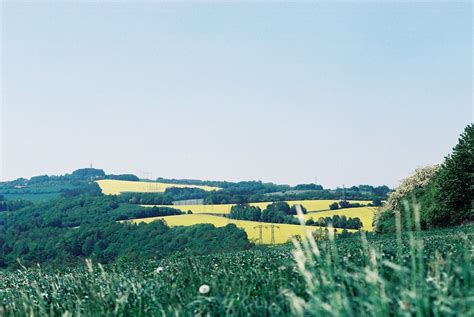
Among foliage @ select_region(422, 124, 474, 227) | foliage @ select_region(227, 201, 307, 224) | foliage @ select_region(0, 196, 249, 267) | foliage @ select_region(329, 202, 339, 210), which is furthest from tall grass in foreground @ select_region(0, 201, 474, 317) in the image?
foliage @ select_region(329, 202, 339, 210)

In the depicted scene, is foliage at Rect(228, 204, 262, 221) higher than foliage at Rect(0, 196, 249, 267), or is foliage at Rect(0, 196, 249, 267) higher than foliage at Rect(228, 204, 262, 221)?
foliage at Rect(228, 204, 262, 221)

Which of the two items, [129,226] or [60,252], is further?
[129,226]

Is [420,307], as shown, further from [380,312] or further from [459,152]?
[459,152]

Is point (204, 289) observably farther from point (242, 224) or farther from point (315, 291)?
point (242, 224)

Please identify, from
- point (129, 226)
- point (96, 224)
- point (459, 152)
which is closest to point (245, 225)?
point (129, 226)

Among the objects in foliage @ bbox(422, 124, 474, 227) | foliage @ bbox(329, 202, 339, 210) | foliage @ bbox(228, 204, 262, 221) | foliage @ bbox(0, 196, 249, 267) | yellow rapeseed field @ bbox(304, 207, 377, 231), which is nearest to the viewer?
foliage @ bbox(422, 124, 474, 227)

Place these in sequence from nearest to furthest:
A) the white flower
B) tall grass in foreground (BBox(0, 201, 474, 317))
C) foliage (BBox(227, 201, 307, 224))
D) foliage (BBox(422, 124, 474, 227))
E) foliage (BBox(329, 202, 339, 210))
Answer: tall grass in foreground (BBox(0, 201, 474, 317))
the white flower
foliage (BBox(422, 124, 474, 227))
foliage (BBox(227, 201, 307, 224))
foliage (BBox(329, 202, 339, 210))

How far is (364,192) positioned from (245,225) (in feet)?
165

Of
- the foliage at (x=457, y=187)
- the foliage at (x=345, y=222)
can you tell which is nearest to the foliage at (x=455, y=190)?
the foliage at (x=457, y=187)

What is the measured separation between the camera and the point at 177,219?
153 metres

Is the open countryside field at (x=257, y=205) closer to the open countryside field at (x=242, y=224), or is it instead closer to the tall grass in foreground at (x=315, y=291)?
the open countryside field at (x=242, y=224)

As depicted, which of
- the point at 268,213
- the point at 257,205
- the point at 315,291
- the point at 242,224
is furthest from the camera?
the point at 257,205

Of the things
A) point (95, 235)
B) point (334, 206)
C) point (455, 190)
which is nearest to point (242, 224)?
point (334, 206)

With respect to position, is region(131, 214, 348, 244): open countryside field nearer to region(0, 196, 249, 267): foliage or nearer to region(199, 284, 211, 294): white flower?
region(0, 196, 249, 267): foliage
